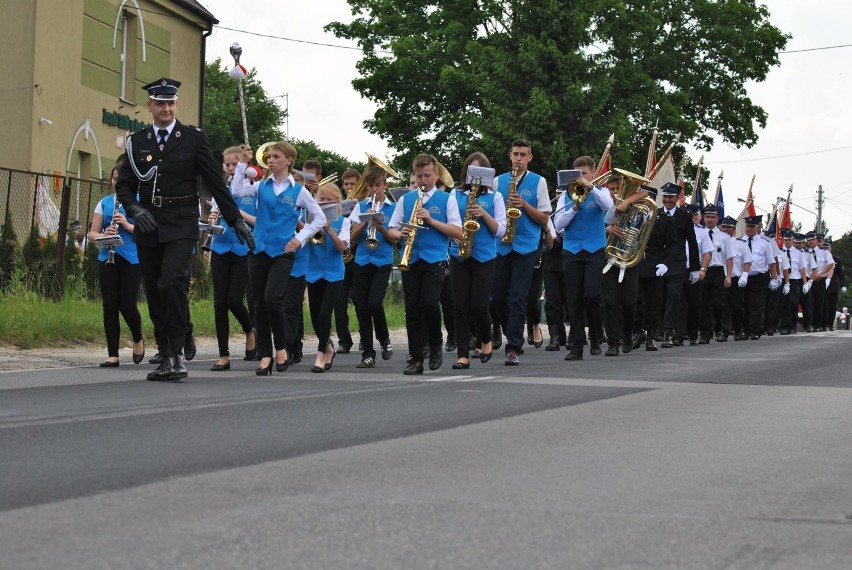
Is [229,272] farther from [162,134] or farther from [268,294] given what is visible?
[162,134]

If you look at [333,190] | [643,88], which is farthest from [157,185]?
[643,88]

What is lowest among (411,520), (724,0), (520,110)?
(411,520)

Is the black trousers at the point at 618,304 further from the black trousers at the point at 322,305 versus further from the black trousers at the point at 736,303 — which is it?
the black trousers at the point at 736,303

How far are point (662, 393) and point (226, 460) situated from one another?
5.24 meters

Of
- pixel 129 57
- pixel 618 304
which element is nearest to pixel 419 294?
pixel 618 304

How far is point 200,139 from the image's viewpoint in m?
11.5

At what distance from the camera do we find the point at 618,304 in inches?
682

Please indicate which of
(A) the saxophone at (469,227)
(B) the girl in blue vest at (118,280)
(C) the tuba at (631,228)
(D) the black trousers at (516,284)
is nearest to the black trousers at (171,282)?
(B) the girl in blue vest at (118,280)

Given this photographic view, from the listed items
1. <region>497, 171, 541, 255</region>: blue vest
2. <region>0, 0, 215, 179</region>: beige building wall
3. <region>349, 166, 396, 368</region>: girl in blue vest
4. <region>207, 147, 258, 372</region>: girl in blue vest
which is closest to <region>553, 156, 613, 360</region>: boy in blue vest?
<region>497, 171, 541, 255</region>: blue vest

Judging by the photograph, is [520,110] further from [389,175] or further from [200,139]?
[200,139]

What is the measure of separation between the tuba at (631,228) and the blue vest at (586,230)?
1.06 meters

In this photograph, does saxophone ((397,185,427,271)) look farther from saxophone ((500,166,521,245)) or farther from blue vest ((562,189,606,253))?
blue vest ((562,189,606,253))

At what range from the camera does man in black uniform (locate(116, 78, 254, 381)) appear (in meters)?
11.3

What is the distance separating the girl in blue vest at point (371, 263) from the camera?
14266 mm
